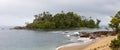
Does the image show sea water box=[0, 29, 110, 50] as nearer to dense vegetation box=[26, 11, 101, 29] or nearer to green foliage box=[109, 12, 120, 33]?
green foliage box=[109, 12, 120, 33]

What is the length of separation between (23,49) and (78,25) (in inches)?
5747

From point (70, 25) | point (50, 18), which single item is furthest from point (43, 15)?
point (70, 25)

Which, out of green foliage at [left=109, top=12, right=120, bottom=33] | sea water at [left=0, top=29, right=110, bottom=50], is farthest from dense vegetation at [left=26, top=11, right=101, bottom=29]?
green foliage at [left=109, top=12, right=120, bottom=33]

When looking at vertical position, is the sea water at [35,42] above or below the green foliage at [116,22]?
below

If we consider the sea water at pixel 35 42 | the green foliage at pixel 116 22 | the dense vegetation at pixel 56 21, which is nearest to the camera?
the sea water at pixel 35 42

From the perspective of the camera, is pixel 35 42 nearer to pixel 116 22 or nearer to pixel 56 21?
pixel 116 22

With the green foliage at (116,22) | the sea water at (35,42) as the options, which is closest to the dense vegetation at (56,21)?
the sea water at (35,42)

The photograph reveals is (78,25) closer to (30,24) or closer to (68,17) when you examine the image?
(68,17)

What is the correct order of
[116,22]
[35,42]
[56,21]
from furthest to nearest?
[56,21], [35,42], [116,22]

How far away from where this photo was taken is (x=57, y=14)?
192 meters

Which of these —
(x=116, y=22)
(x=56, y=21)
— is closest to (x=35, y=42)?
(x=116, y=22)

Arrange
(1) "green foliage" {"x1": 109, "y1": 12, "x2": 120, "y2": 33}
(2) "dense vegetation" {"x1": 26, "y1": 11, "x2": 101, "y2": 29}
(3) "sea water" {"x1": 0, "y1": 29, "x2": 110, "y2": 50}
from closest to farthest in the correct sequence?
(3) "sea water" {"x1": 0, "y1": 29, "x2": 110, "y2": 50} < (1) "green foliage" {"x1": 109, "y1": 12, "x2": 120, "y2": 33} < (2) "dense vegetation" {"x1": 26, "y1": 11, "x2": 101, "y2": 29}

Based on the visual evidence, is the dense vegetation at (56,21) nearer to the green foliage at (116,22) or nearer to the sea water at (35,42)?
the sea water at (35,42)

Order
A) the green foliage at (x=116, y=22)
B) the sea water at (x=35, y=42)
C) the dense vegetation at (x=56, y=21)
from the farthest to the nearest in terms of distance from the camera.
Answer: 1. the dense vegetation at (x=56, y=21)
2. the green foliage at (x=116, y=22)
3. the sea water at (x=35, y=42)
